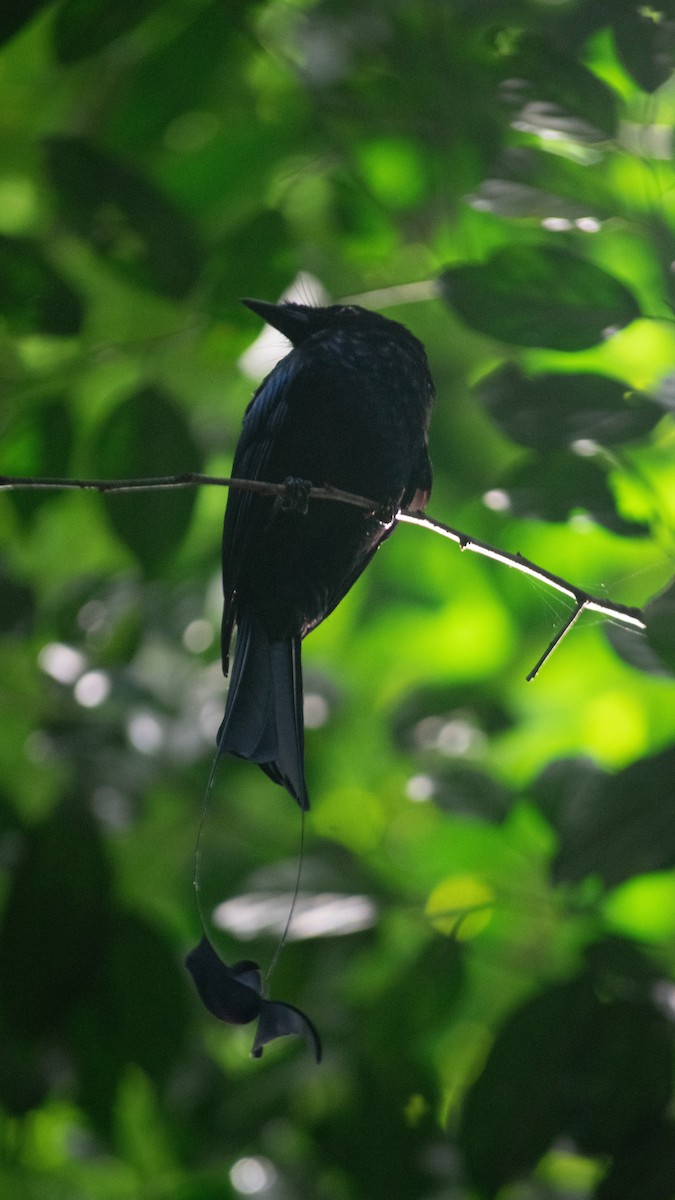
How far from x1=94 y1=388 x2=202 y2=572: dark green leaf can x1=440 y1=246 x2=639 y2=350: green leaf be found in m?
0.30

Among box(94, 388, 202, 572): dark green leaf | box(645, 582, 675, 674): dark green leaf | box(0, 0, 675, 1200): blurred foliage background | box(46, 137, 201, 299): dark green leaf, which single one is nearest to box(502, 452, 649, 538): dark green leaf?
box(0, 0, 675, 1200): blurred foliage background

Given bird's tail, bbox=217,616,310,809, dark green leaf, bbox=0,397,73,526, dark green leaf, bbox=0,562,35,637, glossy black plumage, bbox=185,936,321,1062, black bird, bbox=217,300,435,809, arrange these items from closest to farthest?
1. glossy black plumage, bbox=185,936,321,1062
2. bird's tail, bbox=217,616,310,809
3. black bird, bbox=217,300,435,809
4. dark green leaf, bbox=0,397,73,526
5. dark green leaf, bbox=0,562,35,637

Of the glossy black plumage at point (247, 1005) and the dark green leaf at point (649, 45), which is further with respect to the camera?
the dark green leaf at point (649, 45)

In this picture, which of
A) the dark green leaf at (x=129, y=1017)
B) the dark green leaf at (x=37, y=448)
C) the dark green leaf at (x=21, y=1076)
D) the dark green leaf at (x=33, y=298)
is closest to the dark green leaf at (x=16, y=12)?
the dark green leaf at (x=33, y=298)

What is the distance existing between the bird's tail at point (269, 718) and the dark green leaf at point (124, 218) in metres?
0.57

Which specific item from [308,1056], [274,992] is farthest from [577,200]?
[308,1056]

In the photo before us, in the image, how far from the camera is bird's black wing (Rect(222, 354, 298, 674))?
745 mm

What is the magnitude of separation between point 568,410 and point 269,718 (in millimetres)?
457

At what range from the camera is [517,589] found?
1.05 m

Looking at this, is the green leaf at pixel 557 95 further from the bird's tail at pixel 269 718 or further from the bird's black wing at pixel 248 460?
the bird's tail at pixel 269 718

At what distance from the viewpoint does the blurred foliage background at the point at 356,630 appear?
2.98ft

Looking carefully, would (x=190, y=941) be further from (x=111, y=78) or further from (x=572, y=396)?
(x=111, y=78)

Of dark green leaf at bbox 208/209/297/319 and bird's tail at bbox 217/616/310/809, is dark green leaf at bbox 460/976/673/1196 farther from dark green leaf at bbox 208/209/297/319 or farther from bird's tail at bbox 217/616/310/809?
dark green leaf at bbox 208/209/297/319

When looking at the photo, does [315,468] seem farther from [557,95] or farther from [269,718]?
[557,95]
